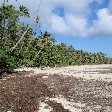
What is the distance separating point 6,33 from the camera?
190 feet

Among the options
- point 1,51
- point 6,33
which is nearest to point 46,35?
point 6,33

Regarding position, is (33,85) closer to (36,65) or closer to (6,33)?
(6,33)

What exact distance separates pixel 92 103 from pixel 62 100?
282 centimetres

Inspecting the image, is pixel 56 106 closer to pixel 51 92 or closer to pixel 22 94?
pixel 22 94

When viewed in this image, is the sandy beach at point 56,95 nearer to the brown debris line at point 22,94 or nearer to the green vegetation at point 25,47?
the brown debris line at point 22,94

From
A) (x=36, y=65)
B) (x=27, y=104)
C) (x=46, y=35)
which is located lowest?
(x=27, y=104)

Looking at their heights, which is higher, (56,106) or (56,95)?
(56,95)

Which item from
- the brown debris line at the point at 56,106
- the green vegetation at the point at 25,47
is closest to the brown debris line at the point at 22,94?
the brown debris line at the point at 56,106

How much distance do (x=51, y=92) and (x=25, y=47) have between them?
3536 centimetres

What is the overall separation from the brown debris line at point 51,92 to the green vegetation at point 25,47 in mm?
13028

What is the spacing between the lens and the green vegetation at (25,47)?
2200 inches

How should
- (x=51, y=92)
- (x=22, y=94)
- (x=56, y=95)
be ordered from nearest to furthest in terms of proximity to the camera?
(x=22, y=94)
(x=56, y=95)
(x=51, y=92)

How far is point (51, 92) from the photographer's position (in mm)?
34969

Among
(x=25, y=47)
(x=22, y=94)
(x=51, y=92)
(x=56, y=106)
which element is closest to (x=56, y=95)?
(x=51, y=92)
